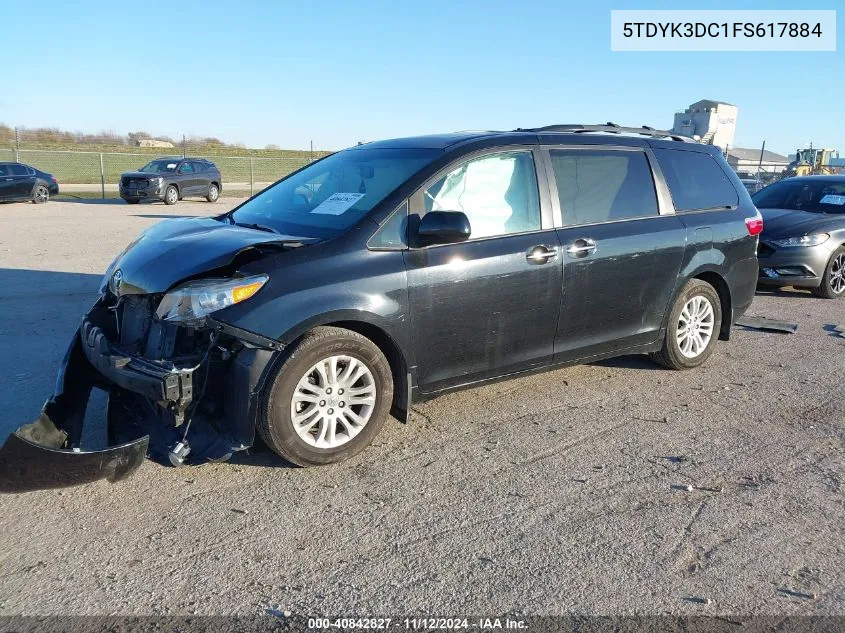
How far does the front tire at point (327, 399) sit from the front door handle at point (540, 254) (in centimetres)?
120

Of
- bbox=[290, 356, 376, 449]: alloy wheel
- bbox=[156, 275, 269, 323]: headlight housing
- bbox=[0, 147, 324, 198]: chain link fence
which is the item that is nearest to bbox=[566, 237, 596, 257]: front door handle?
bbox=[290, 356, 376, 449]: alloy wheel

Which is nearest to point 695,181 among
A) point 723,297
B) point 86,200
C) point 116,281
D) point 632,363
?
point 723,297

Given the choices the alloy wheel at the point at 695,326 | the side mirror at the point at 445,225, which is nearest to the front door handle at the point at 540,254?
the side mirror at the point at 445,225

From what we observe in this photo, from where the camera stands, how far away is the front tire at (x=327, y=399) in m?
3.75

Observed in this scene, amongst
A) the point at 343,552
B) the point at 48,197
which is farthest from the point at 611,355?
the point at 48,197

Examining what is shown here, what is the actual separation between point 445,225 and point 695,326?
2865 mm

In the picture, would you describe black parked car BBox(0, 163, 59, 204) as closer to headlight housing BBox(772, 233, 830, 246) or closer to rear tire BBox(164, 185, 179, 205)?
rear tire BBox(164, 185, 179, 205)

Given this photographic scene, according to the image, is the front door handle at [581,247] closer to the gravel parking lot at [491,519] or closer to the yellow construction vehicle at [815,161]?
the gravel parking lot at [491,519]

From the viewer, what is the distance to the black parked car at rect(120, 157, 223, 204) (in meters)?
23.9

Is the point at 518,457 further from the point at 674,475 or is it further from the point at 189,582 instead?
the point at 189,582

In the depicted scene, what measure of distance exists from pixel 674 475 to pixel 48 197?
24.4 metres

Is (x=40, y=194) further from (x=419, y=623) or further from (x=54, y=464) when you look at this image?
(x=419, y=623)

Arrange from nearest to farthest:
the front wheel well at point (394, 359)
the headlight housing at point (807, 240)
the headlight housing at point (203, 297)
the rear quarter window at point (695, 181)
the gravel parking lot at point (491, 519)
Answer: the gravel parking lot at point (491, 519) → the headlight housing at point (203, 297) → the front wheel well at point (394, 359) → the rear quarter window at point (695, 181) → the headlight housing at point (807, 240)

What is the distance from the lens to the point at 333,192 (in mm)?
4707
